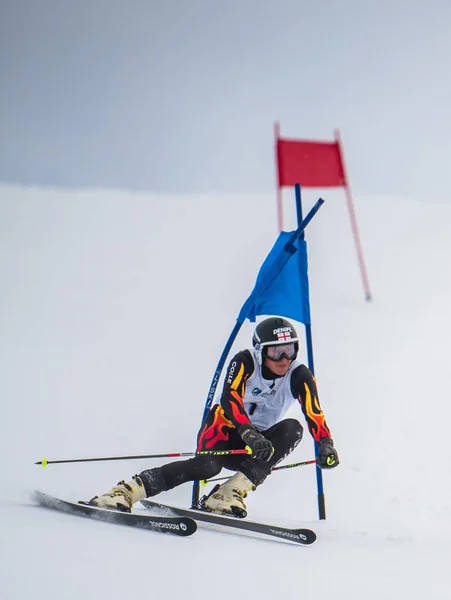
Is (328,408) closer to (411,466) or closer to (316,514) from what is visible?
(411,466)

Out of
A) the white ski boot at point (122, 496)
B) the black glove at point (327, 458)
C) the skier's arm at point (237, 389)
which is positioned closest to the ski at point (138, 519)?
the white ski boot at point (122, 496)

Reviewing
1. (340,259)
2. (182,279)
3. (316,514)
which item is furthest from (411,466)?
(340,259)

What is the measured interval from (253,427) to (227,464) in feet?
1.47

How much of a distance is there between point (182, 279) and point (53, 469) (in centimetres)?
786

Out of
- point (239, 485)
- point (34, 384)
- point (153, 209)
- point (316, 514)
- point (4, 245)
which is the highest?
point (153, 209)

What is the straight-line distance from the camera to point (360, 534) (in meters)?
4.71

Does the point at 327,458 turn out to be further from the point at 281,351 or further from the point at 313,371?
the point at 313,371

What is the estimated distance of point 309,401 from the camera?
4609 millimetres

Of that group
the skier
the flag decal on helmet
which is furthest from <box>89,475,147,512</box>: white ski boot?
the flag decal on helmet

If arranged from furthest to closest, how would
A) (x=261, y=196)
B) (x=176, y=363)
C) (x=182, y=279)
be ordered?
(x=261, y=196) < (x=182, y=279) < (x=176, y=363)

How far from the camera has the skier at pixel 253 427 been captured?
423 centimetres

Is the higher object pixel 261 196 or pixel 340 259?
pixel 261 196

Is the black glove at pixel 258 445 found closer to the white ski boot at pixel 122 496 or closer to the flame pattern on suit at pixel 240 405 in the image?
the flame pattern on suit at pixel 240 405

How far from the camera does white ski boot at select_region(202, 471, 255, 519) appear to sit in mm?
4160
